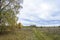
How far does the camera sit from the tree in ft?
99.9

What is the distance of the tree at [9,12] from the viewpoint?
3044cm

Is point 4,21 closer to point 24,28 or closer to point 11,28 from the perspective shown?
point 11,28

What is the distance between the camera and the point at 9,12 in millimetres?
30547

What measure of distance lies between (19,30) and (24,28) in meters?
1.03

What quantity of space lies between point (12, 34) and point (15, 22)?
6.55 feet

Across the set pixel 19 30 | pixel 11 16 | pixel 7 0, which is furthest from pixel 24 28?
pixel 7 0

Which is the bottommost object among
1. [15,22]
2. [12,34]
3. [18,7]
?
[12,34]

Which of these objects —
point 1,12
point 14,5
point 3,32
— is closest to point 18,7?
point 14,5

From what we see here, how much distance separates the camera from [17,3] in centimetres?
3158

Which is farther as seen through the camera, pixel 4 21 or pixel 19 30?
pixel 19 30

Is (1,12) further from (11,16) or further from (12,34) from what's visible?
(12,34)

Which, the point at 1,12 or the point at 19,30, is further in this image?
the point at 19,30

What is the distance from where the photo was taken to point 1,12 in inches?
1197

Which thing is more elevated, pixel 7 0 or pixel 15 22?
pixel 7 0
